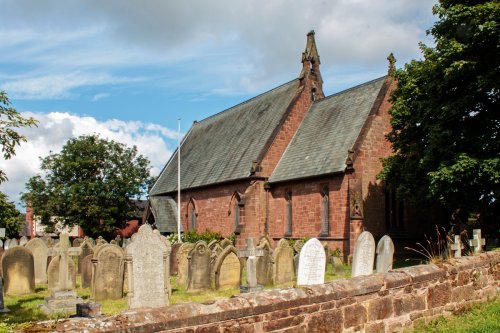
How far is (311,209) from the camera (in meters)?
26.1

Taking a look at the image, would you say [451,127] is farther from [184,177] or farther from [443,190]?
[184,177]

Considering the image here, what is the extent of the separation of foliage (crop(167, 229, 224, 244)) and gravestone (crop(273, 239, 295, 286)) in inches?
606

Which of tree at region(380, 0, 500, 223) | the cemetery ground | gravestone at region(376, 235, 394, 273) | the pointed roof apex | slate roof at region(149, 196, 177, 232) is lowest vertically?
the cemetery ground

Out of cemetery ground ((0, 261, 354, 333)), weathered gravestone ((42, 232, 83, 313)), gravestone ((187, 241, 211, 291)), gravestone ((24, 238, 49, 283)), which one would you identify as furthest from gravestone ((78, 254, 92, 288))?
gravestone ((187, 241, 211, 291))

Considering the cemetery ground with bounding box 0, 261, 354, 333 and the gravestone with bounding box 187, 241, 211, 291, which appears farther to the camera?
the gravestone with bounding box 187, 241, 211, 291

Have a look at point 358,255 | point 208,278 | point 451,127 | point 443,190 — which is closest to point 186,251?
point 208,278

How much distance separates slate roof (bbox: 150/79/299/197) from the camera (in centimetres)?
3172

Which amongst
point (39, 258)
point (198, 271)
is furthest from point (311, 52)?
point (39, 258)

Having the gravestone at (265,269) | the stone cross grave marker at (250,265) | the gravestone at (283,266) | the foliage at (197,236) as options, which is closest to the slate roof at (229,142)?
the foliage at (197,236)

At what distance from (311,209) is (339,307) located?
18.8m

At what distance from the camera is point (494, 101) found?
1884cm

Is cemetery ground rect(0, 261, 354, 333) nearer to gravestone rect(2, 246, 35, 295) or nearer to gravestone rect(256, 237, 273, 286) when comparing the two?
gravestone rect(2, 246, 35, 295)

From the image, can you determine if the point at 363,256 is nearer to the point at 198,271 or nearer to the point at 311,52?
the point at 198,271

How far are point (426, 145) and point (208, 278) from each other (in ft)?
33.3
